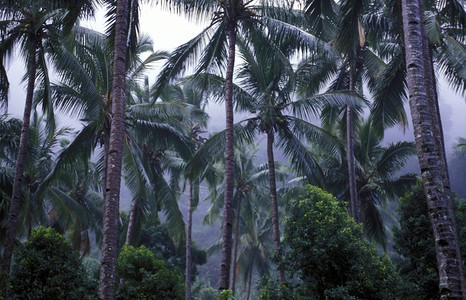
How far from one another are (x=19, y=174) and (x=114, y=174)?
5.13m

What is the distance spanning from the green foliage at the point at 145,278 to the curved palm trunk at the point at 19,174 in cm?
298

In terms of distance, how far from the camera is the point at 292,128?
56.5 ft

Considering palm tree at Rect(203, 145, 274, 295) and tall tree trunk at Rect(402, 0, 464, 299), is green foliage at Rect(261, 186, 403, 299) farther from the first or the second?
palm tree at Rect(203, 145, 274, 295)

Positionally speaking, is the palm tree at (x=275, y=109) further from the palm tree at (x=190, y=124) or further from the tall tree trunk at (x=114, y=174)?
the tall tree trunk at (x=114, y=174)

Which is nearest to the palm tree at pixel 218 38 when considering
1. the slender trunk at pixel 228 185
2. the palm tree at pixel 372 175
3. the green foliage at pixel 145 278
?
the slender trunk at pixel 228 185

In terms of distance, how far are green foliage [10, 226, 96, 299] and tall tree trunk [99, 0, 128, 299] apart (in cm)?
310

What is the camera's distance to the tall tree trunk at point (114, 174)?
7575 mm

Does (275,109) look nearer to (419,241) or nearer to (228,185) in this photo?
(228,185)

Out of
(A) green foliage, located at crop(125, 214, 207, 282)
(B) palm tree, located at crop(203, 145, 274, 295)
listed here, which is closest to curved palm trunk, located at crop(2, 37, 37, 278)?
(B) palm tree, located at crop(203, 145, 274, 295)

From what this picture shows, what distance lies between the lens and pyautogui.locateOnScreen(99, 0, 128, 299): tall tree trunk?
757 cm

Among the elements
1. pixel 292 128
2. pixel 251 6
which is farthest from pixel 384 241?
pixel 251 6

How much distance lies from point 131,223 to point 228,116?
9.77 meters

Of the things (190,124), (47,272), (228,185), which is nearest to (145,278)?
(47,272)

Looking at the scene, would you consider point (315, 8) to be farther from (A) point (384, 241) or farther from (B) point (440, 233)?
(A) point (384, 241)
